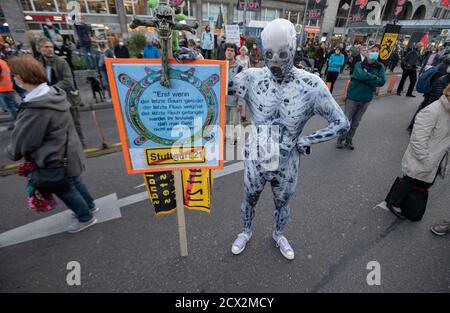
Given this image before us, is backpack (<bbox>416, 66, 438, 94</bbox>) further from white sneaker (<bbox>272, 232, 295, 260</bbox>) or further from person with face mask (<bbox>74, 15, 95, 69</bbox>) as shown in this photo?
person with face mask (<bbox>74, 15, 95, 69</bbox>)

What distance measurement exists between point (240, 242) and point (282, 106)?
4.92 ft

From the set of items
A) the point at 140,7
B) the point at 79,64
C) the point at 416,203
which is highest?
the point at 140,7

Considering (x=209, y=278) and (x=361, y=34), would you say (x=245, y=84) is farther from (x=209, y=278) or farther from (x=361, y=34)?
(x=361, y=34)

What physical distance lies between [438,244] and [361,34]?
38052 mm

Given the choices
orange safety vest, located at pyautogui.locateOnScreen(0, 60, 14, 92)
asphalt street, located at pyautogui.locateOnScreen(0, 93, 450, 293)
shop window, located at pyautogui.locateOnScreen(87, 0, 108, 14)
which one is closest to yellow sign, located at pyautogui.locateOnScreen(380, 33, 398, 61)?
asphalt street, located at pyautogui.locateOnScreen(0, 93, 450, 293)

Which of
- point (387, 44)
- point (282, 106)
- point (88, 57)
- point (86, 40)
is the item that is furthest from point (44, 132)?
point (387, 44)

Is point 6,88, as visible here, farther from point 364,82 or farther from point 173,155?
point 364,82

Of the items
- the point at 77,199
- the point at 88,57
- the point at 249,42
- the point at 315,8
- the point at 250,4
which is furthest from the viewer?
the point at 249,42

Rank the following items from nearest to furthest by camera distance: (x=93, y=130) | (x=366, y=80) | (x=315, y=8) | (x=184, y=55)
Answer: (x=184, y=55) < (x=366, y=80) < (x=93, y=130) < (x=315, y=8)

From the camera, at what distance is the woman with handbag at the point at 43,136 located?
191 centimetres

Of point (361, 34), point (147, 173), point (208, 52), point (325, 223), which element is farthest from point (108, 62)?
point (361, 34)

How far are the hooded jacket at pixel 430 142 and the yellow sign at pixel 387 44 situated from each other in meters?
6.86

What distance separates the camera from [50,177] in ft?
7.03

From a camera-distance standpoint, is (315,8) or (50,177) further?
(315,8)
